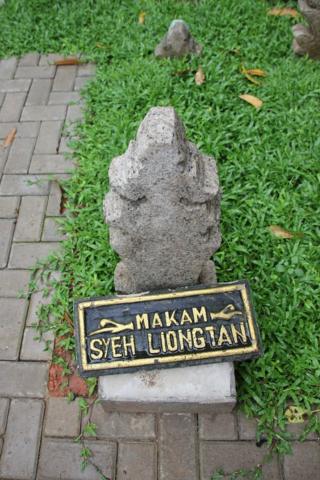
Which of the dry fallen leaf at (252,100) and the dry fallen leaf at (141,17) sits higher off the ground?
the dry fallen leaf at (141,17)

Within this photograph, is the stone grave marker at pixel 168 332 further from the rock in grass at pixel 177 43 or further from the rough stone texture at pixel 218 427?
the rock in grass at pixel 177 43

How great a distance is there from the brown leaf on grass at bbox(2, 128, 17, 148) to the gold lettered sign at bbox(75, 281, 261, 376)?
6.62 feet

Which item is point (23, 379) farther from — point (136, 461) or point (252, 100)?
point (252, 100)

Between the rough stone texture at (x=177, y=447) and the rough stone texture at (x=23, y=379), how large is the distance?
0.75 m

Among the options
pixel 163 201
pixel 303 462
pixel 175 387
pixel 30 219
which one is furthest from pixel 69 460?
pixel 30 219

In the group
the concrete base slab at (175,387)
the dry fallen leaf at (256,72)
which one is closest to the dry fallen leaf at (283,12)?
the dry fallen leaf at (256,72)

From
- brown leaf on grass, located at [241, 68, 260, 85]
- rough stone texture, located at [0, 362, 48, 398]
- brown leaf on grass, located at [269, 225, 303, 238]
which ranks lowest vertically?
rough stone texture, located at [0, 362, 48, 398]

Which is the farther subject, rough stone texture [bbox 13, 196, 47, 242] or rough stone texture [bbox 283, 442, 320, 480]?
rough stone texture [bbox 13, 196, 47, 242]

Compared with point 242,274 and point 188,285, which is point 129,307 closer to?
point 188,285

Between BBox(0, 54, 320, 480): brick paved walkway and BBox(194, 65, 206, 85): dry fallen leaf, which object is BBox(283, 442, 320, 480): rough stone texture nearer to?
BBox(0, 54, 320, 480): brick paved walkway

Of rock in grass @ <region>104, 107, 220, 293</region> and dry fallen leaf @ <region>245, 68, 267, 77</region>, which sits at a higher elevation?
rock in grass @ <region>104, 107, 220, 293</region>

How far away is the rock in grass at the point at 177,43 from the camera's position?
151 inches

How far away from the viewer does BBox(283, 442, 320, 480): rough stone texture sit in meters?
2.29

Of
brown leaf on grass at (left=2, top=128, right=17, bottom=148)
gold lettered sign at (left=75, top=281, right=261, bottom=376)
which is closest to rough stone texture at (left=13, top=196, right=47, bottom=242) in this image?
brown leaf on grass at (left=2, top=128, right=17, bottom=148)
